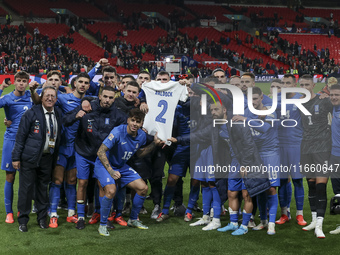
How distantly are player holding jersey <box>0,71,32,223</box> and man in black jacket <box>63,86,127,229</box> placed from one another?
2.82 ft

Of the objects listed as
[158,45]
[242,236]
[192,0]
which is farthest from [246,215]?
[192,0]

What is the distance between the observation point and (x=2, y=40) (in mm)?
33406

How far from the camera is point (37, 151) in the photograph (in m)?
6.61

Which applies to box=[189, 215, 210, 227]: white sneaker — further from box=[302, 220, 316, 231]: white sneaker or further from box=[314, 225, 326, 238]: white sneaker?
box=[314, 225, 326, 238]: white sneaker

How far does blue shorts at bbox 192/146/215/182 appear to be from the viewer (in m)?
7.12

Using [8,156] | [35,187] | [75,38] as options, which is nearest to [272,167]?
[35,187]

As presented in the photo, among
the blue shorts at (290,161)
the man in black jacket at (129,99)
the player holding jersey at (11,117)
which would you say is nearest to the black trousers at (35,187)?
the player holding jersey at (11,117)

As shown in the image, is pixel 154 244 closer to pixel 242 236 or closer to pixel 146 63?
pixel 242 236

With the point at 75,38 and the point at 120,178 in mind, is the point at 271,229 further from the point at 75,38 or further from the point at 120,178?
the point at 75,38

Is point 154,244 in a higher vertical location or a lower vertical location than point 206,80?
lower

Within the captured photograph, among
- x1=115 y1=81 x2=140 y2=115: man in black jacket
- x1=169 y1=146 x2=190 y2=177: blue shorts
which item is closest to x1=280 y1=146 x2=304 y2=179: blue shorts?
x1=169 y1=146 x2=190 y2=177: blue shorts

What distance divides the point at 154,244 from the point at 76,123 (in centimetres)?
207

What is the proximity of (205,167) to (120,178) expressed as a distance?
1267 mm

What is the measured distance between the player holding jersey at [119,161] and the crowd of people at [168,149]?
0.01 meters
